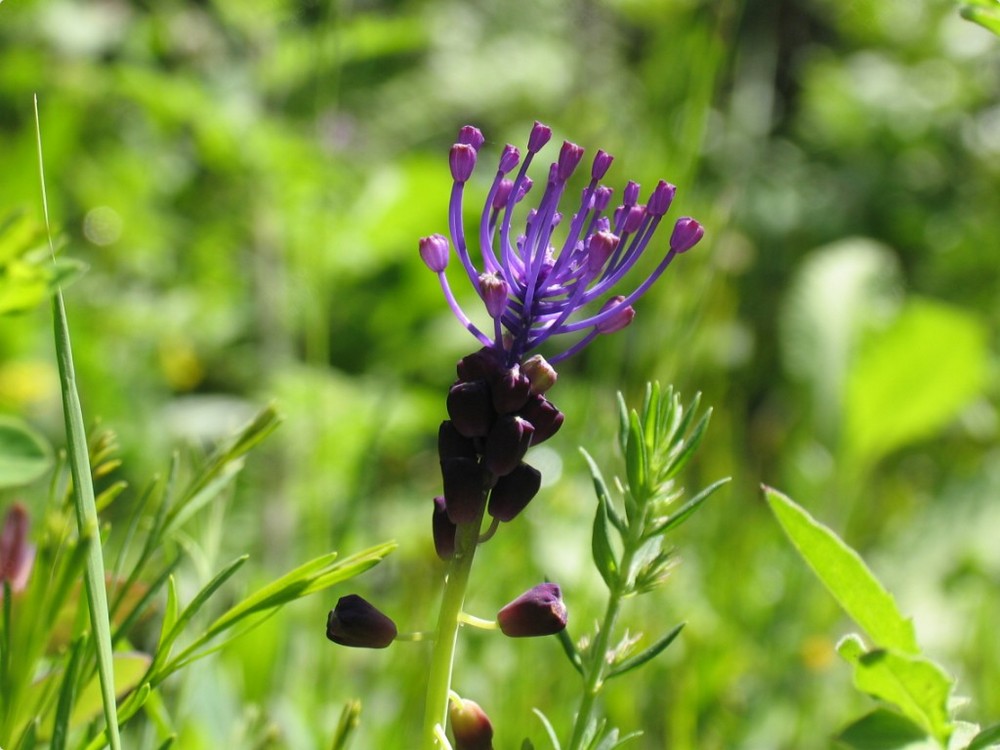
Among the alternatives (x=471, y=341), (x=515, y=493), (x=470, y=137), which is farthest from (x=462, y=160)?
(x=471, y=341)

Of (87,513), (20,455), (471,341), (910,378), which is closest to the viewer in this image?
(87,513)

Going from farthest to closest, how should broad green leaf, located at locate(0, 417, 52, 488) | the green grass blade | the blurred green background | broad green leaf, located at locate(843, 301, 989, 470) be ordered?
broad green leaf, located at locate(843, 301, 989, 470)
the blurred green background
broad green leaf, located at locate(0, 417, 52, 488)
the green grass blade

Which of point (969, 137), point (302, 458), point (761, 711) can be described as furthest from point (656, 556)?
point (969, 137)

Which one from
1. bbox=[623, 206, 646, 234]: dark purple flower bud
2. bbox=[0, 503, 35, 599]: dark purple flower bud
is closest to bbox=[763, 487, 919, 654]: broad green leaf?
bbox=[623, 206, 646, 234]: dark purple flower bud

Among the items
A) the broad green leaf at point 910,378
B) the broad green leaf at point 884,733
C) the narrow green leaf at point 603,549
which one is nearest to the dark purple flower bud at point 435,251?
the narrow green leaf at point 603,549

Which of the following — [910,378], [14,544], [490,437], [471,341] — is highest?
[490,437]

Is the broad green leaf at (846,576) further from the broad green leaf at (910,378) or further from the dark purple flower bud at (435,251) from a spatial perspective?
the broad green leaf at (910,378)

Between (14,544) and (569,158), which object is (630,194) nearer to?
(569,158)

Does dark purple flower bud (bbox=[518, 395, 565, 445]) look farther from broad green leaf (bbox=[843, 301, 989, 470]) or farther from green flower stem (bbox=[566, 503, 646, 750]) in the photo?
broad green leaf (bbox=[843, 301, 989, 470])
